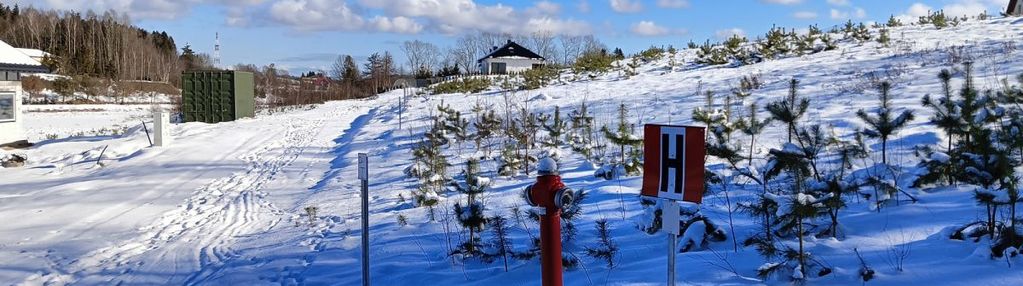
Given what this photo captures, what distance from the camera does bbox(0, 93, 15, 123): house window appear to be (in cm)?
1881

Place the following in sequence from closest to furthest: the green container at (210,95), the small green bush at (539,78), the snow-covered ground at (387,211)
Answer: the snow-covered ground at (387,211) < the small green bush at (539,78) < the green container at (210,95)

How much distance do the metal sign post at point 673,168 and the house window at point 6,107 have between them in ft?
67.2

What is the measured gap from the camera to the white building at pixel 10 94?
18.8 metres

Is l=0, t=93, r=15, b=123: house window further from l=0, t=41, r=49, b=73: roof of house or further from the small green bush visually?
the small green bush

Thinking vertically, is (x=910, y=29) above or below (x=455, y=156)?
above

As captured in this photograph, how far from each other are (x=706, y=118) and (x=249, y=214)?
224 inches

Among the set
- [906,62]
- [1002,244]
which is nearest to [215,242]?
[1002,244]

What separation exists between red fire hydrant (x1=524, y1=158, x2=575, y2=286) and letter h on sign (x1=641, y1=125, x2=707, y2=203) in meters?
0.45

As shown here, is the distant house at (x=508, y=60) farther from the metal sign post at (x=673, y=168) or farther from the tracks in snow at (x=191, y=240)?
the metal sign post at (x=673, y=168)

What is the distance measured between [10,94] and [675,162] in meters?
20.7

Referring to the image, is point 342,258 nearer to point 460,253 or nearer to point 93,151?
point 460,253

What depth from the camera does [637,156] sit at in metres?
8.65

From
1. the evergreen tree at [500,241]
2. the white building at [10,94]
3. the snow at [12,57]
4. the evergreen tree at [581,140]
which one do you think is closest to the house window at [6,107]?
the white building at [10,94]

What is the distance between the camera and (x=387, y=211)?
8.56m
